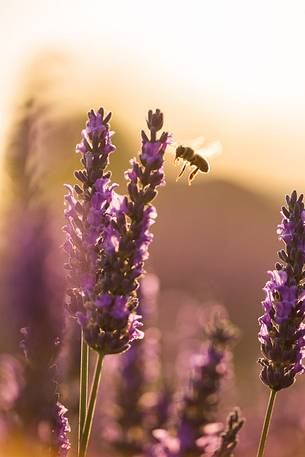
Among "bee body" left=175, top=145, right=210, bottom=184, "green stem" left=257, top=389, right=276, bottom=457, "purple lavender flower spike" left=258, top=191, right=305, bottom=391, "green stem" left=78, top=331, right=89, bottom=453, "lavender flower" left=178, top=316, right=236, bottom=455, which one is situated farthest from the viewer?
"bee body" left=175, top=145, right=210, bottom=184

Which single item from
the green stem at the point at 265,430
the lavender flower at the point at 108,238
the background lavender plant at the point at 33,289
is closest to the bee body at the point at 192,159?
the lavender flower at the point at 108,238

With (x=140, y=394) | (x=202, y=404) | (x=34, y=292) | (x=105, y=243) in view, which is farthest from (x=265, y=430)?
(x=140, y=394)

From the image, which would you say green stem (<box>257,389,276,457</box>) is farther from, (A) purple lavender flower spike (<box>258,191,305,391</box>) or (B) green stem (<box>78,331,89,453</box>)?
(B) green stem (<box>78,331,89,453</box>)

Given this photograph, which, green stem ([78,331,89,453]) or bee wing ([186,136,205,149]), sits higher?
bee wing ([186,136,205,149])

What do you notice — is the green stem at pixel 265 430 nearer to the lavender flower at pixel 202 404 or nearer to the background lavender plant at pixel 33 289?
the lavender flower at pixel 202 404

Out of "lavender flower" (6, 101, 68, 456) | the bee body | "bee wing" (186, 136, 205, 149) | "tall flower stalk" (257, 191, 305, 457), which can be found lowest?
"lavender flower" (6, 101, 68, 456)

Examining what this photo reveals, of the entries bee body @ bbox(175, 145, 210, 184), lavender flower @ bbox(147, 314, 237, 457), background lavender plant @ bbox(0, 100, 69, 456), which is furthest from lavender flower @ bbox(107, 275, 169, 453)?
background lavender plant @ bbox(0, 100, 69, 456)

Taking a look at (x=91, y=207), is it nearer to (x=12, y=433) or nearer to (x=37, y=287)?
(x=12, y=433)

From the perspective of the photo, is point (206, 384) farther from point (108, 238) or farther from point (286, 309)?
point (108, 238)

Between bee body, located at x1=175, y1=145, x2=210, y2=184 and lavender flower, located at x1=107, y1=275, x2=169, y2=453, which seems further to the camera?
lavender flower, located at x1=107, y1=275, x2=169, y2=453
